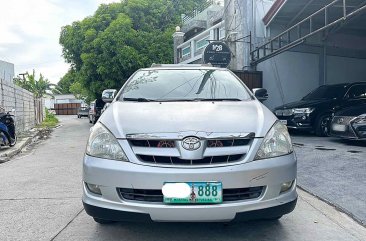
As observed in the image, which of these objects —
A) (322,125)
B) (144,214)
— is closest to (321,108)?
(322,125)

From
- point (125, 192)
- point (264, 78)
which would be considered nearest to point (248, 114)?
point (125, 192)

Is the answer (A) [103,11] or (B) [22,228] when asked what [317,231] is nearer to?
(B) [22,228]

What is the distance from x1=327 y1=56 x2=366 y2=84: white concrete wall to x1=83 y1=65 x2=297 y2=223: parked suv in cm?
1320

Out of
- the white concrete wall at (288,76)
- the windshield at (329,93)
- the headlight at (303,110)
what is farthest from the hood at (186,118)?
the white concrete wall at (288,76)

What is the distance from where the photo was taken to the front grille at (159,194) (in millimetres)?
2504

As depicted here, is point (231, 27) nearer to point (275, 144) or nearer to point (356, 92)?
point (356, 92)

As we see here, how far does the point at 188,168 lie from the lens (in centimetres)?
248

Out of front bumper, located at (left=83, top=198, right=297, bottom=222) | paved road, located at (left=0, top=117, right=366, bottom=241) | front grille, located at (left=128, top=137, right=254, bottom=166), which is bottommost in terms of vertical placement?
paved road, located at (left=0, top=117, right=366, bottom=241)

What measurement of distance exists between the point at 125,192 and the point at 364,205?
272cm

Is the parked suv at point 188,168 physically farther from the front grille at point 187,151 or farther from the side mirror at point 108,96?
the side mirror at point 108,96

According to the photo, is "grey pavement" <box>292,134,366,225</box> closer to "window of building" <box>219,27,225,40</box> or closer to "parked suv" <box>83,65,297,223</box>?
"parked suv" <box>83,65,297,223</box>

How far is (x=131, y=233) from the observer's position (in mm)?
3055

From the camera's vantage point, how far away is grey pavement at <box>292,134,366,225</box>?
3.95 metres

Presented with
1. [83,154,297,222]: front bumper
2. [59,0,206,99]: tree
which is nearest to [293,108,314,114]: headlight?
[83,154,297,222]: front bumper
